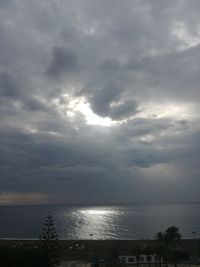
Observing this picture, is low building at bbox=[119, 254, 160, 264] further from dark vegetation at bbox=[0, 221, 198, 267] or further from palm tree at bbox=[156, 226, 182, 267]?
palm tree at bbox=[156, 226, 182, 267]

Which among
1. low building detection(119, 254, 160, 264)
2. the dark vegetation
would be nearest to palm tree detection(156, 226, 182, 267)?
the dark vegetation

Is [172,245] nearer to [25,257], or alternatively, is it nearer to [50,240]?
[50,240]

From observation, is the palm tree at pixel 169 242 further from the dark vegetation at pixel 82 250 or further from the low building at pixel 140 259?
the low building at pixel 140 259

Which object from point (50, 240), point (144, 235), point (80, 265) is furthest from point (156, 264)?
point (144, 235)

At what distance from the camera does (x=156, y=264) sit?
6962 cm

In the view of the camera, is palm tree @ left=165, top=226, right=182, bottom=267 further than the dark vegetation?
Yes

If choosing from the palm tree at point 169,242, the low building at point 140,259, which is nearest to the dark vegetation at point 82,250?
the palm tree at point 169,242

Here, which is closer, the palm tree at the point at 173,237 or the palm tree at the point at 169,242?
the palm tree at the point at 173,237

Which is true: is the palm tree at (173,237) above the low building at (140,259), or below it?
above

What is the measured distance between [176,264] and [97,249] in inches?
1377

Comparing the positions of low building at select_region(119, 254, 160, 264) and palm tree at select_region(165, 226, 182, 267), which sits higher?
palm tree at select_region(165, 226, 182, 267)

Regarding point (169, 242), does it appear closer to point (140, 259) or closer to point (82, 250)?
point (140, 259)

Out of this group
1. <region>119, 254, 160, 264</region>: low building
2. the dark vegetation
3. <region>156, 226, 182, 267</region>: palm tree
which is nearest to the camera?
the dark vegetation

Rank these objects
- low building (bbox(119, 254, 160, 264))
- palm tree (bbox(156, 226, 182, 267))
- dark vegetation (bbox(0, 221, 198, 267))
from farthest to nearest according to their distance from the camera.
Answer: low building (bbox(119, 254, 160, 264))
palm tree (bbox(156, 226, 182, 267))
dark vegetation (bbox(0, 221, 198, 267))
